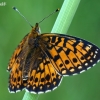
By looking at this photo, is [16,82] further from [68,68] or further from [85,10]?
[85,10]

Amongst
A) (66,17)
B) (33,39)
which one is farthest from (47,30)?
(66,17)

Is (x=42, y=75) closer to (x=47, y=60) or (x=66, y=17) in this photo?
(x=47, y=60)

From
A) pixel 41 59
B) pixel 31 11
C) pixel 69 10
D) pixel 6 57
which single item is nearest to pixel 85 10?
pixel 31 11

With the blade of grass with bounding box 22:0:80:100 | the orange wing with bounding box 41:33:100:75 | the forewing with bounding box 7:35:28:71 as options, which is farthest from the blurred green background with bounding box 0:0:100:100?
the blade of grass with bounding box 22:0:80:100

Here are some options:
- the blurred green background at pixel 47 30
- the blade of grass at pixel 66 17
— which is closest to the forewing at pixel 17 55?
the blade of grass at pixel 66 17

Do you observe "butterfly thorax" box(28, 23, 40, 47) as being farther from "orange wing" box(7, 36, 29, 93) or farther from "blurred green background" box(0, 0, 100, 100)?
"blurred green background" box(0, 0, 100, 100)

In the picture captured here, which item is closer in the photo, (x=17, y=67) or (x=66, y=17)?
(x=66, y=17)

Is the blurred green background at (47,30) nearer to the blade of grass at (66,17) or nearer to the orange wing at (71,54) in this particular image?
the orange wing at (71,54)
